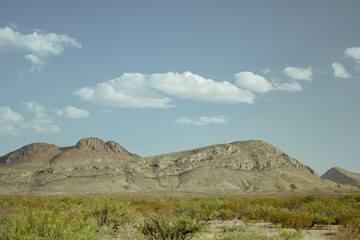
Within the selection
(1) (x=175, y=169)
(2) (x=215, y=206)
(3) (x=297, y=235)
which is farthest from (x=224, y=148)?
(3) (x=297, y=235)

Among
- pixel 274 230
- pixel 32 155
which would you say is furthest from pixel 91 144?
pixel 274 230

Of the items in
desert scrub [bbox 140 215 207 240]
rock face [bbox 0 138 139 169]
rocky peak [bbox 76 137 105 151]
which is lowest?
desert scrub [bbox 140 215 207 240]

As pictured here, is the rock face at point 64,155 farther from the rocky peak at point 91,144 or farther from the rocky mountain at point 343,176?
the rocky mountain at point 343,176

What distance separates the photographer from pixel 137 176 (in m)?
105

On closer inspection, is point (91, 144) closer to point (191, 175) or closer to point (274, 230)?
point (191, 175)

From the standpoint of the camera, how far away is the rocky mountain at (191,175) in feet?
298

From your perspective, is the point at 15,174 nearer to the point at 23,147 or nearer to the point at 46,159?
the point at 46,159

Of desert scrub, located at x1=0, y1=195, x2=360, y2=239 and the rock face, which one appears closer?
desert scrub, located at x1=0, y1=195, x2=360, y2=239

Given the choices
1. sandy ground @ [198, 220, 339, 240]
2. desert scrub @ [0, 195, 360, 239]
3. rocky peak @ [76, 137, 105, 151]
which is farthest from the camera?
rocky peak @ [76, 137, 105, 151]

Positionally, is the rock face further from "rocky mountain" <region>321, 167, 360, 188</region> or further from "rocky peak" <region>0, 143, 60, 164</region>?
"rocky mountain" <region>321, 167, 360, 188</region>

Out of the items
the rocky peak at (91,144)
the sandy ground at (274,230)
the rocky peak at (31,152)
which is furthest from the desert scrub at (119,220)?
the rocky peak at (91,144)

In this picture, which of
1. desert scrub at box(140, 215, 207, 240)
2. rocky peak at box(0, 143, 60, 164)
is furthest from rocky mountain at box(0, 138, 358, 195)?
desert scrub at box(140, 215, 207, 240)

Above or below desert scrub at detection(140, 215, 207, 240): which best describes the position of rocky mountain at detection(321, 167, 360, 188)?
below

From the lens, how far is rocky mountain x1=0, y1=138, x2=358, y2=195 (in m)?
90.8
